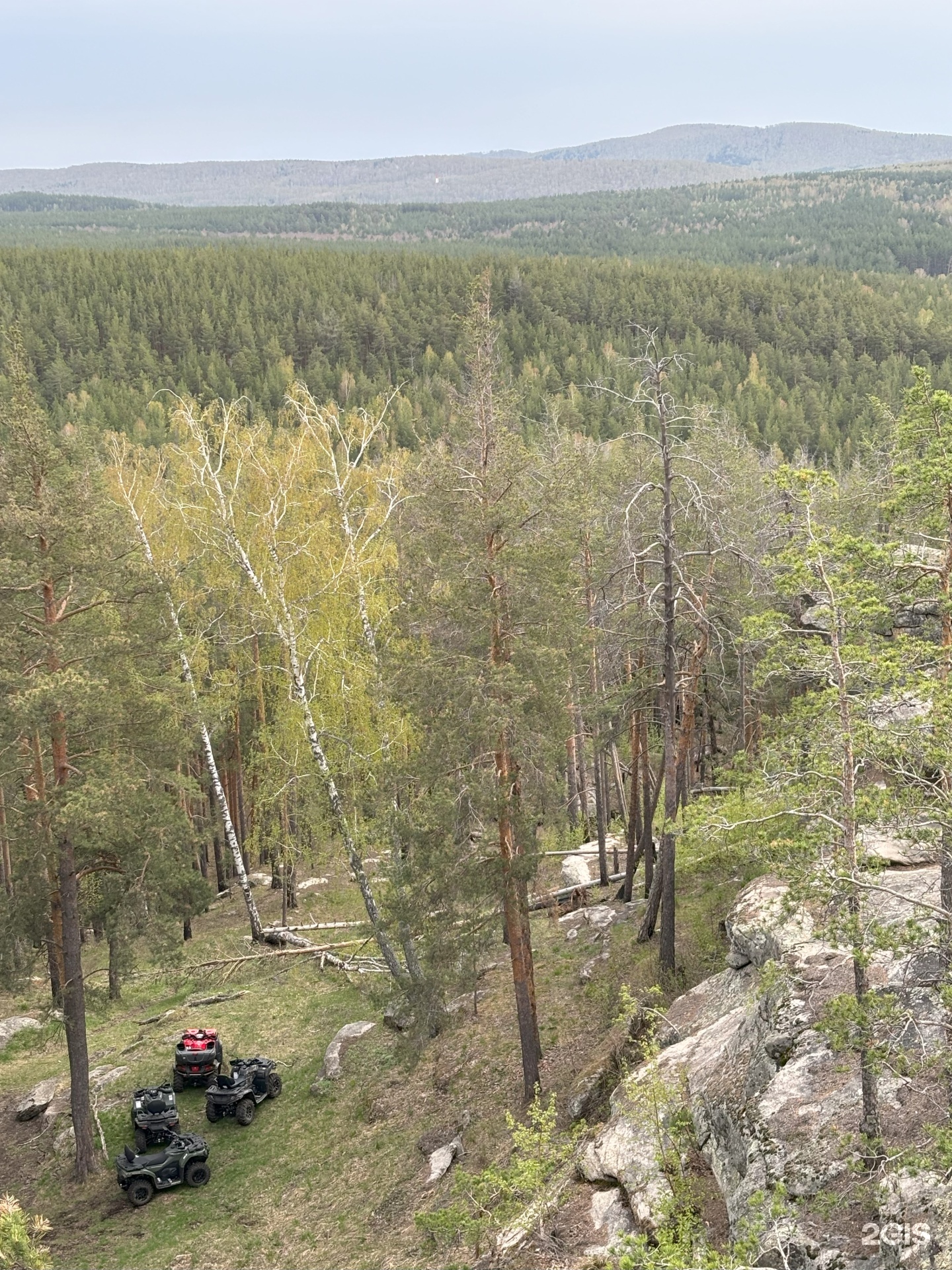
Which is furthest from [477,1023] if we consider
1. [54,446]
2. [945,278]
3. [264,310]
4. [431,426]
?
[945,278]

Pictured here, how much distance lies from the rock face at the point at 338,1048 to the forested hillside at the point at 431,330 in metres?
52.9

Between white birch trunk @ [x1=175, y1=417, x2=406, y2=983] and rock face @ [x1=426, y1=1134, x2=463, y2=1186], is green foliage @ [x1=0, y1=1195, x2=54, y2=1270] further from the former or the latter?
white birch trunk @ [x1=175, y1=417, x2=406, y2=983]

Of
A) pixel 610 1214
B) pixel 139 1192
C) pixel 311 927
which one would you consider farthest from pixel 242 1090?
pixel 610 1214

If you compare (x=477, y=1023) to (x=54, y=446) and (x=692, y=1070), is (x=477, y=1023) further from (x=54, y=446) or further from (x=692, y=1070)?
(x=54, y=446)

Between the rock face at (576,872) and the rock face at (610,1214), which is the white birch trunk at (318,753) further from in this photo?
the rock face at (576,872)

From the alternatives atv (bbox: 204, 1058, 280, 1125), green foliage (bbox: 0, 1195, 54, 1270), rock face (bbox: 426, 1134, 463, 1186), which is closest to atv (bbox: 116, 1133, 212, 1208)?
atv (bbox: 204, 1058, 280, 1125)

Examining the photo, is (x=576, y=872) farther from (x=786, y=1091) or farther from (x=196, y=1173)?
(x=786, y=1091)

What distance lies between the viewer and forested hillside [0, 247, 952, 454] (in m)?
75.8

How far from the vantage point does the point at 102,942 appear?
28359mm

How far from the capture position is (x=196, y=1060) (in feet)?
60.2

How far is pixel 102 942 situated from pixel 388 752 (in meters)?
15.9

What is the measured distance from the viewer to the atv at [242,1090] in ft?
57.1

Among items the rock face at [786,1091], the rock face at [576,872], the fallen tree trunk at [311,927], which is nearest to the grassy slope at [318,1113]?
the fallen tree trunk at [311,927]

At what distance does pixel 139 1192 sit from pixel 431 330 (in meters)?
86.9
